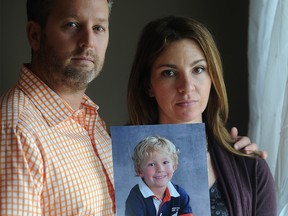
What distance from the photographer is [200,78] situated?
1.23m

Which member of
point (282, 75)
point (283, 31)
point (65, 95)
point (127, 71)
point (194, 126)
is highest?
point (127, 71)

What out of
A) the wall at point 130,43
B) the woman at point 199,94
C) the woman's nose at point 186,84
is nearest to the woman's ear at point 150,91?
the woman at point 199,94

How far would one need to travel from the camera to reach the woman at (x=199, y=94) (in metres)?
1.21

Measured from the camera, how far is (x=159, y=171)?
1084mm

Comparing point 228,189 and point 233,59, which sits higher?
point 233,59

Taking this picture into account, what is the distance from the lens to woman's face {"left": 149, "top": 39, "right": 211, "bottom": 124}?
1.22 metres

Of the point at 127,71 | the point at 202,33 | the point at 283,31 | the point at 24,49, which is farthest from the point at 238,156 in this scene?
the point at 24,49

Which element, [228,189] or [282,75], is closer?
[228,189]

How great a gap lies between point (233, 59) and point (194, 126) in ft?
3.57

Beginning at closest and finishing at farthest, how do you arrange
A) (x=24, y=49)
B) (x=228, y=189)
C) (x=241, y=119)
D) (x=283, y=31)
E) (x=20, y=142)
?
(x=20, y=142) < (x=228, y=189) < (x=283, y=31) < (x=241, y=119) < (x=24, y=49)

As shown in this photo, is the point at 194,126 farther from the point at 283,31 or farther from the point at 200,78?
the point at 283,31

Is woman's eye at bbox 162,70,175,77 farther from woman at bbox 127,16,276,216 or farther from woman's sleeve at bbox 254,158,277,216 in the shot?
woman's sleeve at bbox 254,158,277,216

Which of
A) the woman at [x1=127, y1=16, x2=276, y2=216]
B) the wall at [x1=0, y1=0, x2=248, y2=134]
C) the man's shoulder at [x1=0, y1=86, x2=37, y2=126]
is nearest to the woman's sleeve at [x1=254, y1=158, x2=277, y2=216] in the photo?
the woman at [x1=127, y1=16, x2=276, y2=216]

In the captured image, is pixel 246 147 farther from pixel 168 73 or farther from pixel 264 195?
pixel 168 73
